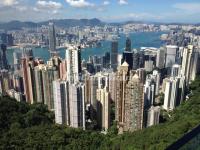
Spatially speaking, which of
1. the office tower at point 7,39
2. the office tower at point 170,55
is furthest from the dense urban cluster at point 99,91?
the office tower at point 7,39

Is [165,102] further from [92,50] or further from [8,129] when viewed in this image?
[92,50]

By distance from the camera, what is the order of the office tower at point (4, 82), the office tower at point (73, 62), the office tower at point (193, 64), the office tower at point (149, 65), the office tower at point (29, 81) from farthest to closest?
1. the office tower at point (149, 65)
2. the office tower at point (193, 64)
3. the office tower at point (4, 82)
4. the office tower at point (73, 62)
5. the office tower at point (29, 81)

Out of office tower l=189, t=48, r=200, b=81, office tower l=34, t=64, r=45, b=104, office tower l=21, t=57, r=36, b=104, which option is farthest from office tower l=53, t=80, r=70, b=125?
office tower l=189, t=48, r=200, b=81

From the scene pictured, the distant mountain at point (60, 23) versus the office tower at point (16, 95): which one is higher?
the distant mountain at point (60, 23)

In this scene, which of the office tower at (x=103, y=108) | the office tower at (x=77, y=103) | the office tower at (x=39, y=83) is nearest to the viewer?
the office tower at (x=77, y=103)

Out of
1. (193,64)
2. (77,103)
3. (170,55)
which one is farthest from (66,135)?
(170,55)

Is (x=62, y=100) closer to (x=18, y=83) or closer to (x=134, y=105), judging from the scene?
(x=134, y=105)

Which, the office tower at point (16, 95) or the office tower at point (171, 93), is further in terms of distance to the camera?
the office tower at point (16, 95)

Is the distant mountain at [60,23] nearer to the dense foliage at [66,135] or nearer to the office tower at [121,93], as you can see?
the dense foliage at [66,135]
